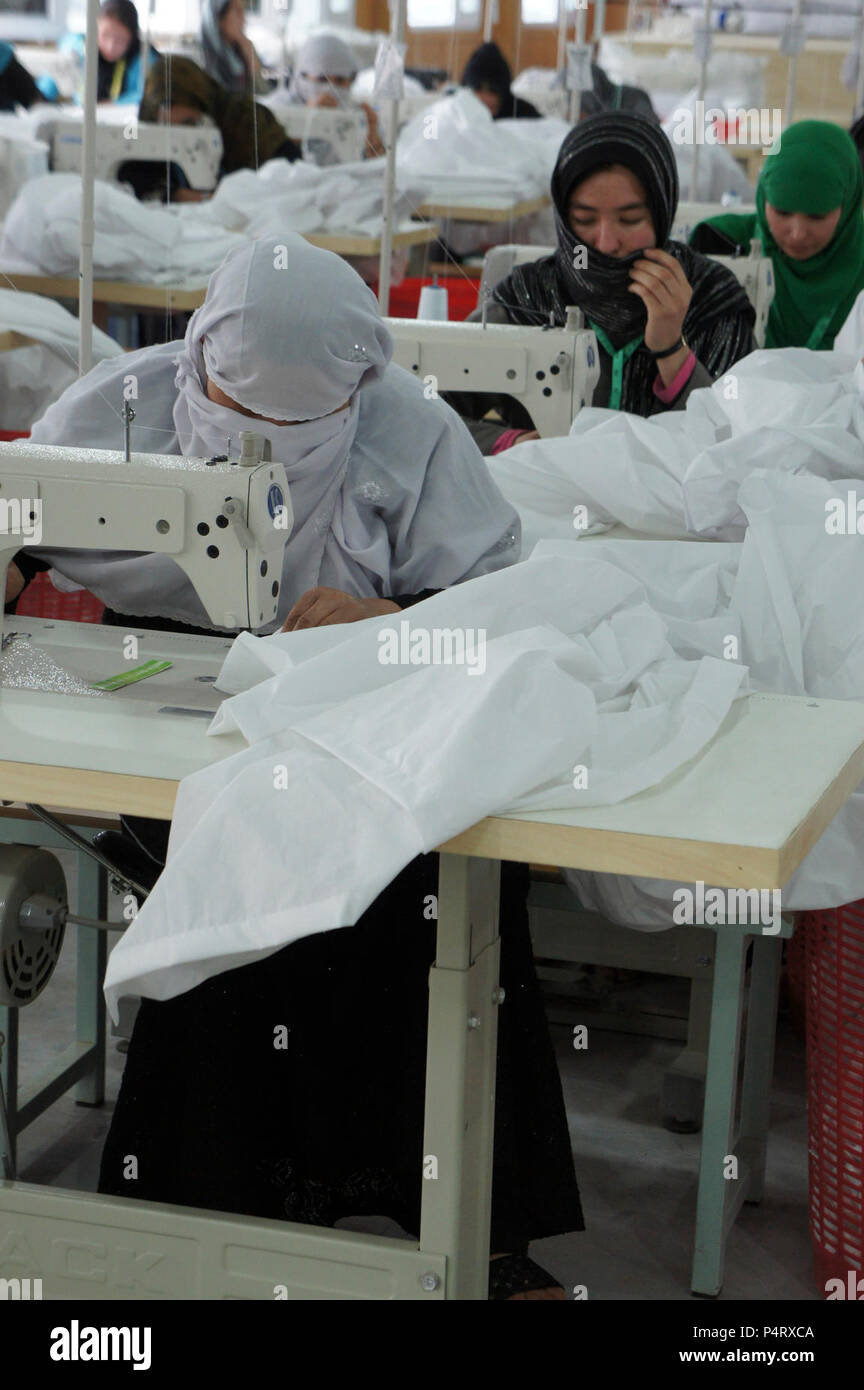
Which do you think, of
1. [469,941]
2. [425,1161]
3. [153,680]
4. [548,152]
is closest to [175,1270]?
[425,1161]

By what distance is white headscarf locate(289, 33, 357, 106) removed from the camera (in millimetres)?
6621

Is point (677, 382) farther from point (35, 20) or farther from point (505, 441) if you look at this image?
point (35, 20)

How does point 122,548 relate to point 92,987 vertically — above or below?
above

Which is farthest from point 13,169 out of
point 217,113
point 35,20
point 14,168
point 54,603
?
point 35,20

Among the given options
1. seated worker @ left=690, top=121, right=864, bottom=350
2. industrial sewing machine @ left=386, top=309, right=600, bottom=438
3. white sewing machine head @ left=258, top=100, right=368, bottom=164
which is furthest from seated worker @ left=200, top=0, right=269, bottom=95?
industrial sewing machine @ left=386, top=309, right=600, bottom=438

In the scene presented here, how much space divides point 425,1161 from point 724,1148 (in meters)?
0.60

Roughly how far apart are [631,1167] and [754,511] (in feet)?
A: 2.78

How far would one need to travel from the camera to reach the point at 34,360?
144 inches

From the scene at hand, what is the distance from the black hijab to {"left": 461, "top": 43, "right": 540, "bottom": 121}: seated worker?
14.8 ft

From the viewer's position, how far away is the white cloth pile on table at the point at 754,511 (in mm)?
1780

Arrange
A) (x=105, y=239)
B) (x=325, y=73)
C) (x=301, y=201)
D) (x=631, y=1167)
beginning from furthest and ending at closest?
(x=325, y=73), (x=301, y=201), (x=105, y=239), (x=631, y=1167)

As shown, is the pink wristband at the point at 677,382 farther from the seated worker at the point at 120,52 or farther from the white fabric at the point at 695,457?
the seated worker at the point at 120,52

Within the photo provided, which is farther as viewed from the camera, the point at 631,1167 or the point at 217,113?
the point at 217,113

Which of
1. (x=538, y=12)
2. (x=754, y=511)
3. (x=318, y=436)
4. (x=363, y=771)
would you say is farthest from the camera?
(x=538, y=12)
